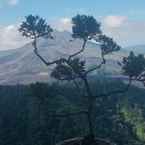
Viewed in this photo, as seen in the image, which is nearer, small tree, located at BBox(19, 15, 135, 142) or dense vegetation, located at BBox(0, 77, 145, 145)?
small tree, located at BBox(19, 15, 135, 142)

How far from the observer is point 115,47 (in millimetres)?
23844

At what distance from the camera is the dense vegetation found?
59000 mm

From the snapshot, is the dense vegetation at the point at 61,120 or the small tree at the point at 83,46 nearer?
the small tree at the point at 83,46

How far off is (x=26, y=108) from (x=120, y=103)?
95.7ft

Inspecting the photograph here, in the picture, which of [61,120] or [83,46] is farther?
[61,120]

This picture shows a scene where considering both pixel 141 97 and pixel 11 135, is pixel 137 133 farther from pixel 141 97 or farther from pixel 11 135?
pixel 141 97

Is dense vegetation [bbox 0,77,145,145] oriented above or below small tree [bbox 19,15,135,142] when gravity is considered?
below

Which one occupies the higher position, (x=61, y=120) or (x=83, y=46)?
(x=83, y=46)

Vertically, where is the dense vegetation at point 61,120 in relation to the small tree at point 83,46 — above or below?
below

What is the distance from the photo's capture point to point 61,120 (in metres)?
61.3

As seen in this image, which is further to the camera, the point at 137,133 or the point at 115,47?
the point at 137,133

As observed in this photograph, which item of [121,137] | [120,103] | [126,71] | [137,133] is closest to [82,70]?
[126,71]

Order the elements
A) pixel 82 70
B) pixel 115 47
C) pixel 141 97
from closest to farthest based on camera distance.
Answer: pixel 82 70
pixel 115 47
pixel 141 97

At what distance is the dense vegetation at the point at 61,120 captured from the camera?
2323 inches
